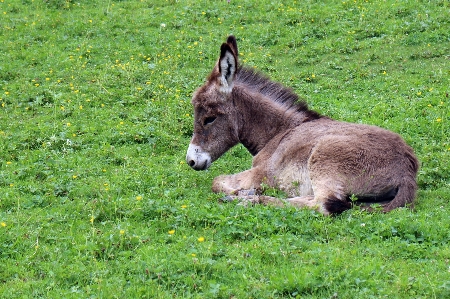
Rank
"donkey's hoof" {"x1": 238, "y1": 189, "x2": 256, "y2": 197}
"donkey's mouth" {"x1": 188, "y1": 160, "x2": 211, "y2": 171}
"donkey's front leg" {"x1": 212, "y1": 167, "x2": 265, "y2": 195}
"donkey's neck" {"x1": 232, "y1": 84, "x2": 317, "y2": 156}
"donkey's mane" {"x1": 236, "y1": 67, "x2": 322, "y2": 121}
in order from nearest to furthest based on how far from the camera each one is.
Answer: "donkey's hoof" {"x1": 238, "y1": 189, "x2": 256, "y2": 197} → "donkey's front leg" {"x1": 212, "y1": 167, "x2": 265, "y2": 195} → "donkey's mouth" {"x1": 188, "y1": 160, "x2": 211, "y2": 171} → "donkey's neck" {"x1": 232, "y1": 84, "x2": 317, "y2": 156} → "donkey's mane" {"x1": 236, "y1": 67, "x2": 322, "y2": 121}

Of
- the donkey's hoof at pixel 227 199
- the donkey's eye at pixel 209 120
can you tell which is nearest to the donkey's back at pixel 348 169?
the donkey's hoof at pixel 227 199

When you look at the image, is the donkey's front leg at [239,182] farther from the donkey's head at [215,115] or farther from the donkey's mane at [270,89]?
the donkey's mane at [270,89]

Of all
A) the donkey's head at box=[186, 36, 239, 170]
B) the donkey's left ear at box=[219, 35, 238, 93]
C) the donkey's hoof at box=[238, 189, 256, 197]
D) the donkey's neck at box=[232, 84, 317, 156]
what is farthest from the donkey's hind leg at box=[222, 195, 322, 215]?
the donkey's left ear at box=[219, 35, 238, 93]

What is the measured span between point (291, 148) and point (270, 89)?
132 centimetres

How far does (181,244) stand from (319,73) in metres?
8.35

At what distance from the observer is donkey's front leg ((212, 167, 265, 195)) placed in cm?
857

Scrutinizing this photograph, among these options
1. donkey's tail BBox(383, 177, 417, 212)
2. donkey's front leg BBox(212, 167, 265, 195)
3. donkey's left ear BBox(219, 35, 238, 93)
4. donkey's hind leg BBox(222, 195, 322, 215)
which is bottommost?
donkey's front leg BBox(212, 167, 265, 195)

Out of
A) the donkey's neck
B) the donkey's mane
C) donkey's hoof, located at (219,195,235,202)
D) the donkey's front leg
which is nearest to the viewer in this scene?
donkey's hoof, located at (219,195,235,202)

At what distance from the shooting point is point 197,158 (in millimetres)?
9000

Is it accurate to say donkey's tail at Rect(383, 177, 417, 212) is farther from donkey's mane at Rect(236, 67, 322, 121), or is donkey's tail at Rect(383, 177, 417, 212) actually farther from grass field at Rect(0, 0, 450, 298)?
donkey's mane at Rect(236, 67, 322, 121)

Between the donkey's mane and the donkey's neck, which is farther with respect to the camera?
the donkey's mane

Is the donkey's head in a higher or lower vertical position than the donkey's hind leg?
higher

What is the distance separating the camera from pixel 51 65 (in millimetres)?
14953

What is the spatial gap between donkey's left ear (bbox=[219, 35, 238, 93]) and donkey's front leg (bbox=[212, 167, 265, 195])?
1278 mm
